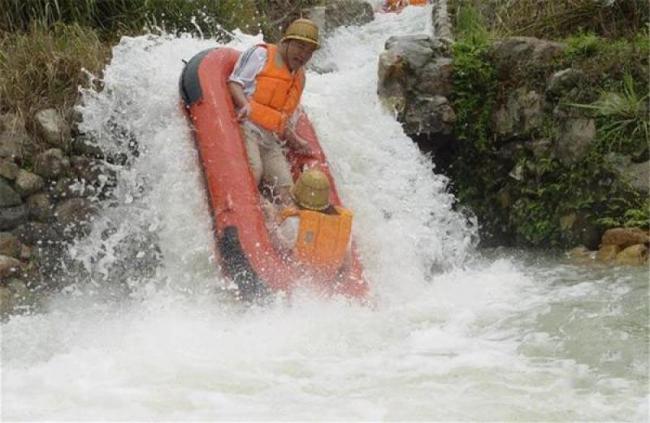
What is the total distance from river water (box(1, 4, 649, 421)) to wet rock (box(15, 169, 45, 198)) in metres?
0.48

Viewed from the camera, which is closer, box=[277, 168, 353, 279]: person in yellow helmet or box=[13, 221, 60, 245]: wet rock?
box=[277, 168, 353, 279]: person in yellow helmet

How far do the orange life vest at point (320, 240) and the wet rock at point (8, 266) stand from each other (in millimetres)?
1833

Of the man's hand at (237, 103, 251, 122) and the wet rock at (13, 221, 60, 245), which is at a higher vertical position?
the man's hand at (237, 103, 251, 122)

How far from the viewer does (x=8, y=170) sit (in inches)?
244

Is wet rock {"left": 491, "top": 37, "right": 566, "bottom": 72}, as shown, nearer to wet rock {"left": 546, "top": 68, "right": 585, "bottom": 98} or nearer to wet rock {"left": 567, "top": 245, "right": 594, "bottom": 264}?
wet rock {"left": 546, "top": 68, "right": 585, "bottom": 98}

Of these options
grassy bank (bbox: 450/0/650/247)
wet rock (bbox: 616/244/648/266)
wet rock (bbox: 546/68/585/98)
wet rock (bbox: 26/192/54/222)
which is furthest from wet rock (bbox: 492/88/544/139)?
wet rock (bbox: 26/192/54/222)

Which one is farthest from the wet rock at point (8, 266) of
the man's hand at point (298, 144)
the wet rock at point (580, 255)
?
the wet rock at point (580, 255)

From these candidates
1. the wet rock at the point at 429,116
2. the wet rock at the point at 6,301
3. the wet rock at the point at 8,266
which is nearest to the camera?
the wet rock at the point at 6,301

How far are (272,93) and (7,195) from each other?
1.95m

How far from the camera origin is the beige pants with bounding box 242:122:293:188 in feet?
21.3

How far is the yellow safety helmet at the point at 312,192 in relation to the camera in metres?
5.80

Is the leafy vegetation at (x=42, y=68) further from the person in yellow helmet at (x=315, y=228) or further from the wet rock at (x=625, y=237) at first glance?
the wet rock at (x=625, y=237)

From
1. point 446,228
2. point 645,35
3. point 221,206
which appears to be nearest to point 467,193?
point 446,228

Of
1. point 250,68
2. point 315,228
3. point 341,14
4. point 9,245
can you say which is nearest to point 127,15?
A: point 250,68
